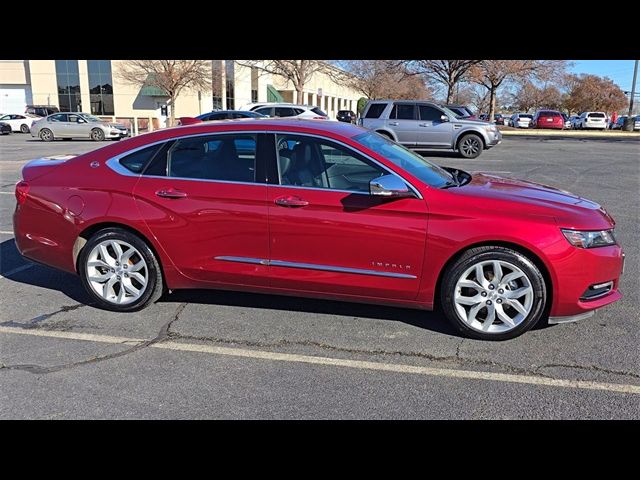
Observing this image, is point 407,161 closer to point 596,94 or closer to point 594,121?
point 594,121

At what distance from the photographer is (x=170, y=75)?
115 ft

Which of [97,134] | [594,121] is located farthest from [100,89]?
[594,121]

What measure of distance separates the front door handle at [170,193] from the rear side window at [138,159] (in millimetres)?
316

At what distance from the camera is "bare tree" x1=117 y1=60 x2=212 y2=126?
116ft

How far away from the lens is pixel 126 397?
3.06 meters

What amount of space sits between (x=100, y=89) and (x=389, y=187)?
45.0 metres

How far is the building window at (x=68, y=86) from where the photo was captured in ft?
139

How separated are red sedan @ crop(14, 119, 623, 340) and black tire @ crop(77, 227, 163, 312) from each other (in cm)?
1

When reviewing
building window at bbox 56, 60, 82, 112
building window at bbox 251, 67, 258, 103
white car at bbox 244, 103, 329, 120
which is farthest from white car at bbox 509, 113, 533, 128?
building window at bbox 56, 60, 82, 112

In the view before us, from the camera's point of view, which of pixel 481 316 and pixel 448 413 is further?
pixel 481 316
